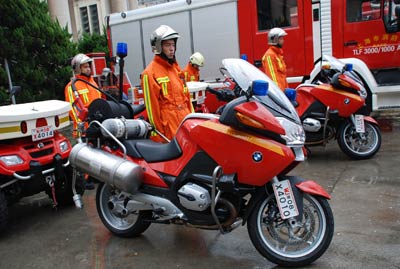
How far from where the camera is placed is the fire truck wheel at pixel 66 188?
184 inches

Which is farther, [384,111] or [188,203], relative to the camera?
[384,111]

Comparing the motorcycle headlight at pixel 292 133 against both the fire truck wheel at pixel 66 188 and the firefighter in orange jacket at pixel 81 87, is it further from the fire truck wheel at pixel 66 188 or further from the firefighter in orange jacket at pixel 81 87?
the firefighter in orange jacket at pixel 81 87

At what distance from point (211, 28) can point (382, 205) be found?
6.03m

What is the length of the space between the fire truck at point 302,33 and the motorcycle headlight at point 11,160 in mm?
5658

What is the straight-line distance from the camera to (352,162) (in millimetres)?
5980

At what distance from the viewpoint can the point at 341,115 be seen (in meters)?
5.96

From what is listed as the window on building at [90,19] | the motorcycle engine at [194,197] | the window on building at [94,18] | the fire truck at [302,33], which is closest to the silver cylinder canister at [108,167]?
the motorcycle engine at [194,197]

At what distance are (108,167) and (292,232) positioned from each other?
5.00 ft

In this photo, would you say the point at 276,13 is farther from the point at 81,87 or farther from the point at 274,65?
the point at 81,87

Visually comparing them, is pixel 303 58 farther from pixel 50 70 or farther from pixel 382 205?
pixel 50 70

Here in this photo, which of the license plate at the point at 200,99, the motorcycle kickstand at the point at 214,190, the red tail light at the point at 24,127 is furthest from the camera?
the license plate at the point at 200,99

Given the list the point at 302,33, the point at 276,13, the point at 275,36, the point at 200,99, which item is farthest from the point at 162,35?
the point at 276,13

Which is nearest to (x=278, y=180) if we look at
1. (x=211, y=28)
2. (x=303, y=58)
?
(x=303, y=58)

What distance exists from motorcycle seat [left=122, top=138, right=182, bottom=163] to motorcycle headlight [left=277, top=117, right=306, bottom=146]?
2.87ft
